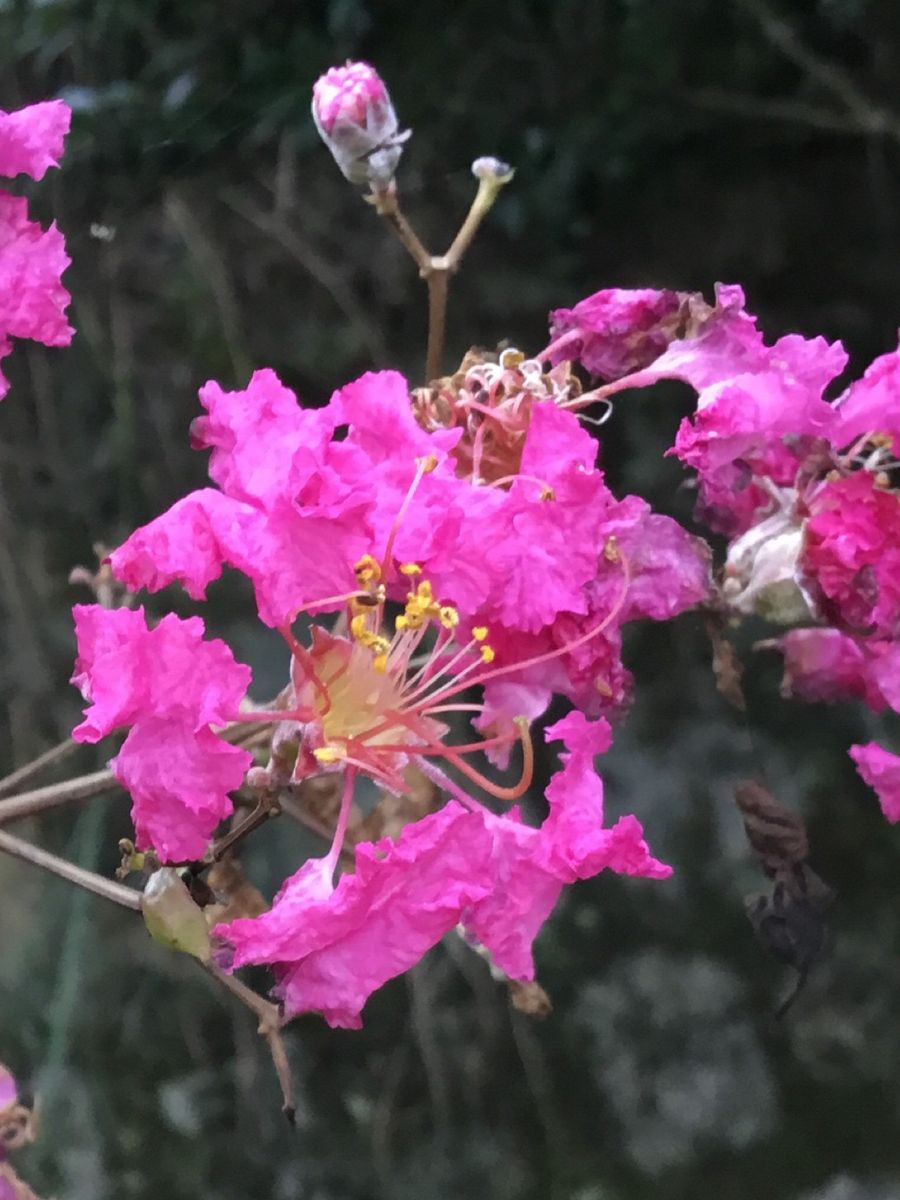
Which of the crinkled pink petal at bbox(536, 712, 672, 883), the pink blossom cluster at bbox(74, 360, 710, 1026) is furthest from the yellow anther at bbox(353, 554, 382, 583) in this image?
the crinkled pink petal at bbox(536, 712, 672, 883)

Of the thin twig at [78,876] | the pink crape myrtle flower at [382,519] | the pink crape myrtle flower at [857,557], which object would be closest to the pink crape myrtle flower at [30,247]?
the pink crape myrtle flower at [382,519]

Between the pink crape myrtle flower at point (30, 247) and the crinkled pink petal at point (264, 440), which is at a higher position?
the pink crape myrtle flower at point (30, 247)

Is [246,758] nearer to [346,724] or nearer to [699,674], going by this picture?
[346,724]

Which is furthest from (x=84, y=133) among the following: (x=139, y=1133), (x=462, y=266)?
(x=139, y=1133)

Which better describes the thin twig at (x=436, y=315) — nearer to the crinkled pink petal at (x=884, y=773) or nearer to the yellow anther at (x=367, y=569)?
the yellow anther at (x=367, y=569)

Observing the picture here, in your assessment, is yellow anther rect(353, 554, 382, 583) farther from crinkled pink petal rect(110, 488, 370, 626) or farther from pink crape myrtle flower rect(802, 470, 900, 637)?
pink crape myrtle flower rect(802, 470, 900, 637)

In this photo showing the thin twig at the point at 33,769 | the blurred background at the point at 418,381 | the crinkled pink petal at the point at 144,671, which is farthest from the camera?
the blurred background at the point at 418,381
